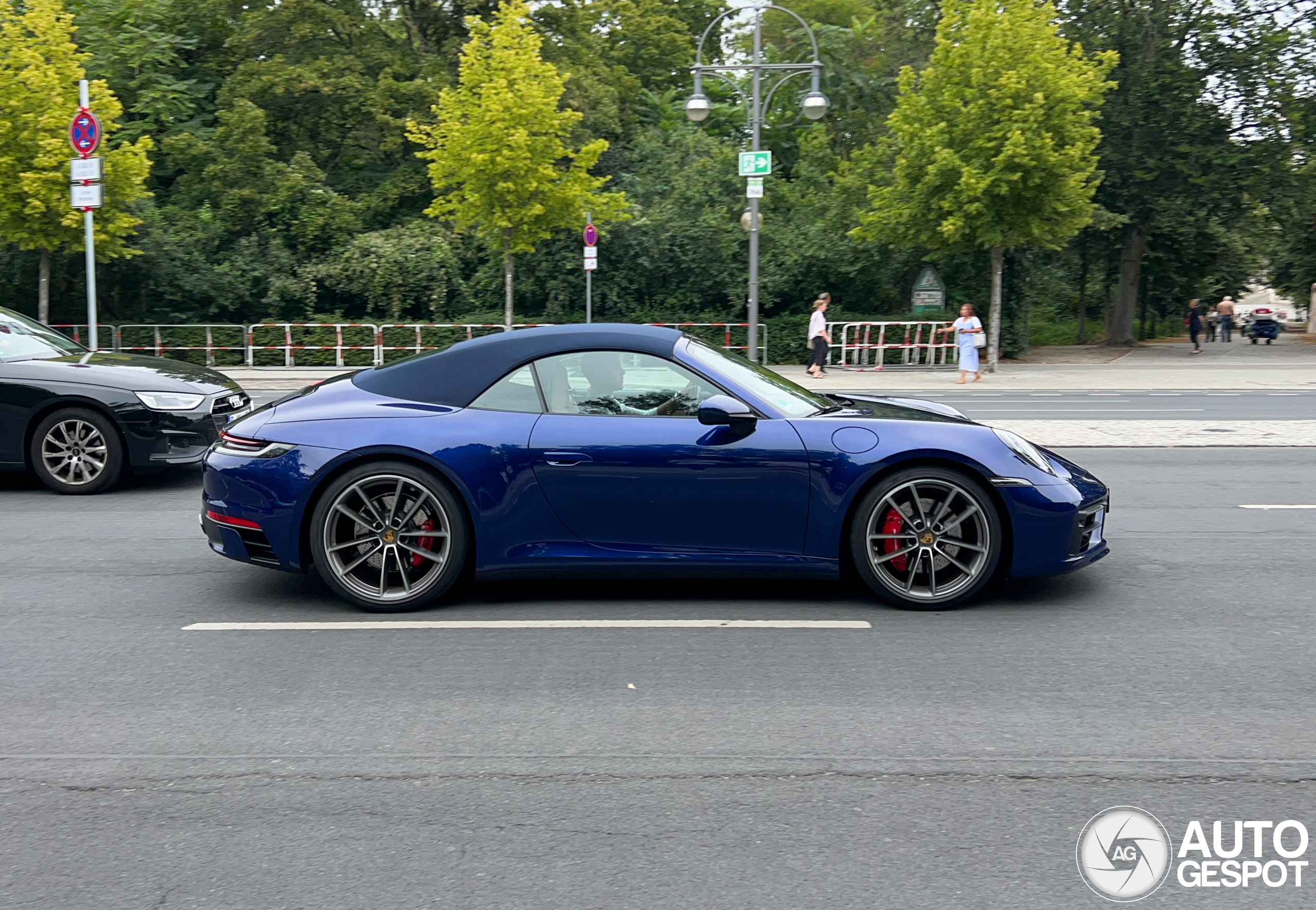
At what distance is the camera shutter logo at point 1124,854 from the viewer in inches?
126

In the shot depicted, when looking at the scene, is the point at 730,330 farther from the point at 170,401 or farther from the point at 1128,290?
the point at 170,401

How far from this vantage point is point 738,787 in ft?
12.5

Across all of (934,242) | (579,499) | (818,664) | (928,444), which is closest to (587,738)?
(818,664)

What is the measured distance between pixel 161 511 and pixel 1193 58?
33.3m

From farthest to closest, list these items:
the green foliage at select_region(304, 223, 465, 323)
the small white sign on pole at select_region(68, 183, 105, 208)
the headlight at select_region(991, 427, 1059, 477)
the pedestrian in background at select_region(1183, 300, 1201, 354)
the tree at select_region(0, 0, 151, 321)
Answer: the pedestrian in background at select_region(1183, 300, 1201, 354)
the green foliage at select_region(304, 223, 465, 323)
the tree at select_region(0, 0, 151, 321)
the small white sign on pole at select_region(68, 183, 105, 208)
the headlight at select_region(991, 427, 1059, 477)

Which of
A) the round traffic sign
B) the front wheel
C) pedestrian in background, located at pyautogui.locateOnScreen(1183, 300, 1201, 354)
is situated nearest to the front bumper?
the front wheel

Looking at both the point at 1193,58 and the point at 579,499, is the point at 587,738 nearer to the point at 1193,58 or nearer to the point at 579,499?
the point at 579,499

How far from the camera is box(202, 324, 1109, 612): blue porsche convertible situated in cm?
581

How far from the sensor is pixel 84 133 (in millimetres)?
15141

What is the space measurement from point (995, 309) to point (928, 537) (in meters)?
23.1

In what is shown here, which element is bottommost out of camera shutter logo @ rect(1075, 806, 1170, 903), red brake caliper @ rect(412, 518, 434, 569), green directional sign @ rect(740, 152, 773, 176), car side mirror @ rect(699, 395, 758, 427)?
camera shutter logo @ rect(1075, 806, 1170, 903)

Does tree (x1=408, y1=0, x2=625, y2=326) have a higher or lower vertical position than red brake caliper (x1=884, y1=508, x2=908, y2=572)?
higher

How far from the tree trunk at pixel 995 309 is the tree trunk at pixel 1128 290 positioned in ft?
30.7

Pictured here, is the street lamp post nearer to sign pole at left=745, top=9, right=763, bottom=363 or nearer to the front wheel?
sign pole at left=745, top=9, right=763, bottom=363
